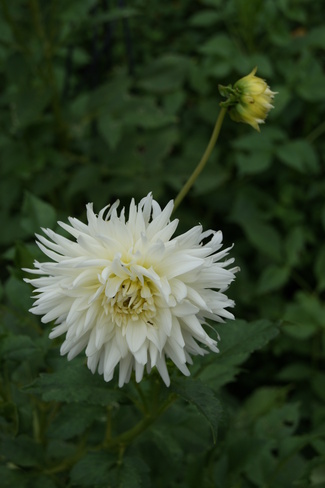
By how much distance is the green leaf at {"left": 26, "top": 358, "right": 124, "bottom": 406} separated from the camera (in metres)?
1.09

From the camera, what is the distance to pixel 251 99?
Result: 1.13m

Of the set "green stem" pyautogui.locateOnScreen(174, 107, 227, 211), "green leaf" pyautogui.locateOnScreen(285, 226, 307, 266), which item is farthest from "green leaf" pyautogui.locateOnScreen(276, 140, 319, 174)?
"green stem" pyautogui.locateOnScreen(174, 107, 227, 211)

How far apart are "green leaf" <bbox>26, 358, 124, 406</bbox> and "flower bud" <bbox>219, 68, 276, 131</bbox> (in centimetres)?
51

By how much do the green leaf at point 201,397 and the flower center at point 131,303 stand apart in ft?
0.43

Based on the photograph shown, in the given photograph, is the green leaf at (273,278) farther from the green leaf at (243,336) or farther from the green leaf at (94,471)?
the green leaf at (94,471)

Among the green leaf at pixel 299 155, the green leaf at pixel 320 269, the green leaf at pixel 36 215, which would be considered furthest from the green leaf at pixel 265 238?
the green leaf at pixel 36 215

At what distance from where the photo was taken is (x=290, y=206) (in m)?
2.43

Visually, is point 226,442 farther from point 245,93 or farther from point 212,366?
point 245,93

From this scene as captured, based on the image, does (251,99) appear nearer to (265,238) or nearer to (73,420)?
(73,420)

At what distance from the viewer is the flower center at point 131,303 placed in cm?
96

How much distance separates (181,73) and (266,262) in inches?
29.6

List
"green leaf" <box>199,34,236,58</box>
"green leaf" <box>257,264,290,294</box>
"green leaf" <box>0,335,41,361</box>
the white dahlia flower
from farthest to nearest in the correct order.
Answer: "green leaf" <box>199,34,236,58</box> < "green leaf" <box>257,264,290,294</box> < "green leaf" <box>0,335,41,361</box> < the white dahlia flower

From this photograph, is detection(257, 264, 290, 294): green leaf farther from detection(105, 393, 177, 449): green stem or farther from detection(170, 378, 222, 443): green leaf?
detection(170, 378, 222, 443): green leaf

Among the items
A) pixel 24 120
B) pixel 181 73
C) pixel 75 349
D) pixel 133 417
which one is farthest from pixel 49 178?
pixel 75 349
